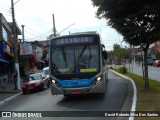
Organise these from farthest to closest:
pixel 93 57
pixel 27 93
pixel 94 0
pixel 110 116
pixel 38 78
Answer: pixel 38 78 → pixel 27 93 → pixel 94 0 → pixel 93 57 → pixel 110 116

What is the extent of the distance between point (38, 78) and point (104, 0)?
12398mm

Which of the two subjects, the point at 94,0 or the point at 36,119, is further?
the point at 94,0

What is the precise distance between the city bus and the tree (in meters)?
2.04

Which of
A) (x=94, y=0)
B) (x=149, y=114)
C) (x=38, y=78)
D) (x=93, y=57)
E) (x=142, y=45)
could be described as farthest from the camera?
(x=38, y=78)

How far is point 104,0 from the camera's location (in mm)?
18125

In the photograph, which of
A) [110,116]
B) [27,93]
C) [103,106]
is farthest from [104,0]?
[27,93]

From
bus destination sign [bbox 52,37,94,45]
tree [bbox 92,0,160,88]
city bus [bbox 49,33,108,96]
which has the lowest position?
city bus [bbox 49,33,108,96]

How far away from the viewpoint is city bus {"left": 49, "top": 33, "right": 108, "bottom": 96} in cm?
1686

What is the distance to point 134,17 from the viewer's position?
1836 centimetres

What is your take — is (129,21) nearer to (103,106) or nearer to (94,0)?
(94,0)

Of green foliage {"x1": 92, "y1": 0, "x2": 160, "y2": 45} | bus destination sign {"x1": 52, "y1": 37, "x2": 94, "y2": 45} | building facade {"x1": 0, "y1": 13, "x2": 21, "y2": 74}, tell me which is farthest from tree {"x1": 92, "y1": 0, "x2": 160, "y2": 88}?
building facade {"x1": 0, "y1": 13, "x2": 21, "y2": 74}

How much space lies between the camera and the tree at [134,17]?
18.0m

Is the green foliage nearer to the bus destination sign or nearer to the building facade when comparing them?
the bus destination sign

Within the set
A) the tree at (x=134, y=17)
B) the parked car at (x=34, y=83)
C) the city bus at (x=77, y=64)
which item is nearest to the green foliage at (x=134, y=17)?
the tree at (x=134, y=17)
